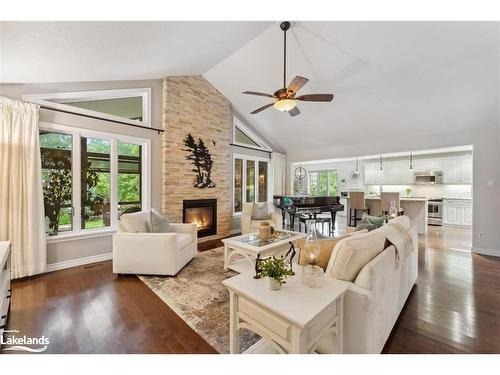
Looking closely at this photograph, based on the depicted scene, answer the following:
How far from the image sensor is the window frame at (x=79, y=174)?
314cm

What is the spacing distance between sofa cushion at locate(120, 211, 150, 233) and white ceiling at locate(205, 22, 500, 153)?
10.5ft

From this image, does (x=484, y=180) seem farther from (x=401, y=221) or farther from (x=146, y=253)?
(x=146, y=253)

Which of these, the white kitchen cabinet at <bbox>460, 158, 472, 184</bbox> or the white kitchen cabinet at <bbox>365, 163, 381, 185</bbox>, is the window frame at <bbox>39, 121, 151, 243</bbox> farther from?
the white kitchen cabinet at <bbox>460, 158, 472, 184</bbox>

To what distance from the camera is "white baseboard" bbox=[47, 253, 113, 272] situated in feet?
9.89

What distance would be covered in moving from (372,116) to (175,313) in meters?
4.81

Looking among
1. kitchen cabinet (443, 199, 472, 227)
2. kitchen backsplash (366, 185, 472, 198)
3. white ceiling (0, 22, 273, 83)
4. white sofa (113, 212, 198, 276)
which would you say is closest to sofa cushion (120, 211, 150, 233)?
white sofa (113, 212, 198, 276)

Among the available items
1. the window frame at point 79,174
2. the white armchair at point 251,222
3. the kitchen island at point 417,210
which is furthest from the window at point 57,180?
the kitchen island at point 417,210

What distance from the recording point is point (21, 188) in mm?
2707

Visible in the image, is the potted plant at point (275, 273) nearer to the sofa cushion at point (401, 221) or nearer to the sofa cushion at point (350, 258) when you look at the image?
the sofa cushion at point (350, 258)

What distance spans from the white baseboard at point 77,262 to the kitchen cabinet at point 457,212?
8.58 metres

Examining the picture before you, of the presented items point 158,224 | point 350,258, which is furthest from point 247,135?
point 350,258

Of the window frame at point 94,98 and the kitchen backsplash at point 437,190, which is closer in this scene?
the window frame at point 94,98

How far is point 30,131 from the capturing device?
9.07 ft
